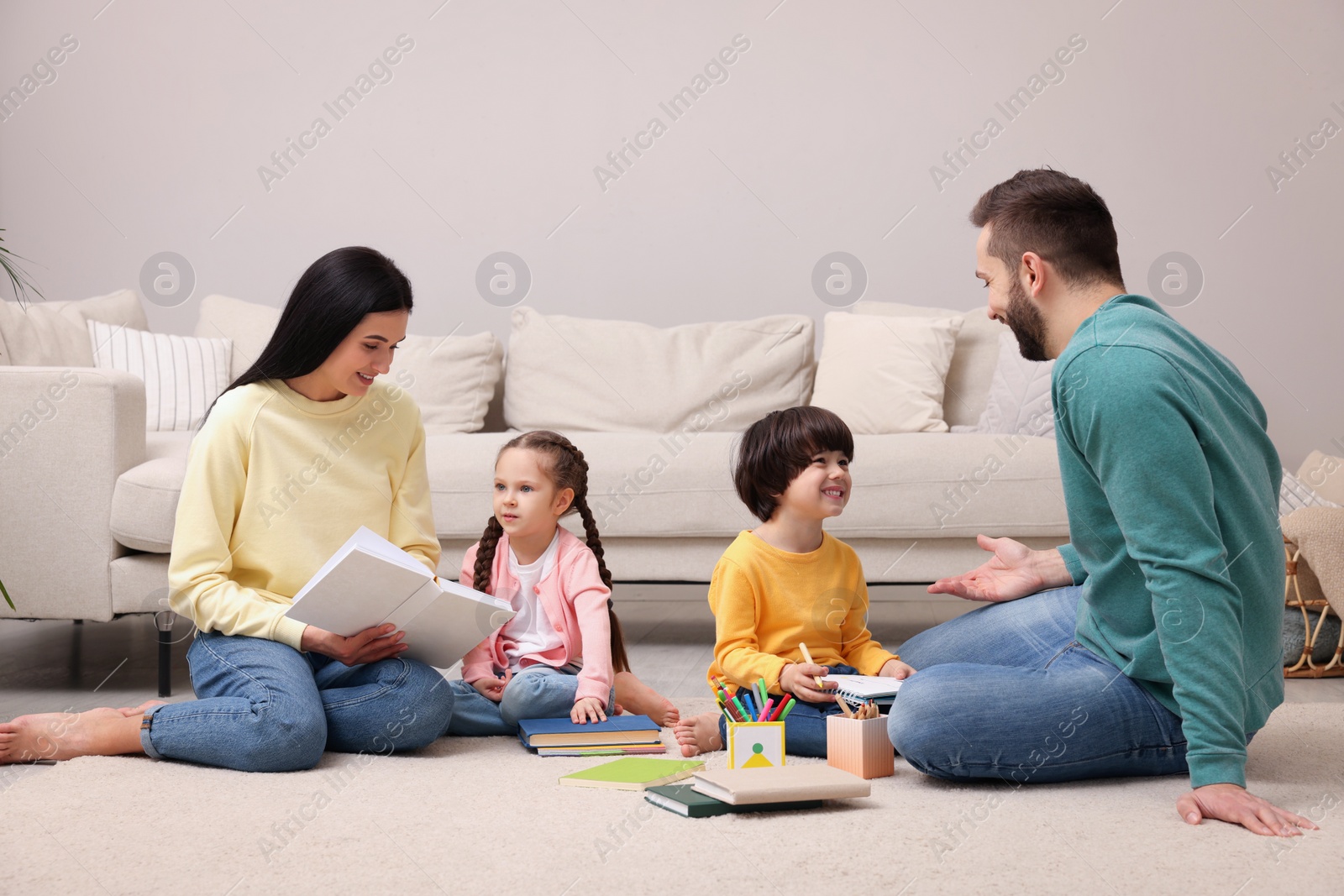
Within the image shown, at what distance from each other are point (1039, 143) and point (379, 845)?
9.81 feet

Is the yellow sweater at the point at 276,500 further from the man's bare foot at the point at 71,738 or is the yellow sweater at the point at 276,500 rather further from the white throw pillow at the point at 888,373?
the white throw pillow at the point at 888,373

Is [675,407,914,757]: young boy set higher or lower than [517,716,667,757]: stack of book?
higher

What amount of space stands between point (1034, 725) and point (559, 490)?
872 millimetres

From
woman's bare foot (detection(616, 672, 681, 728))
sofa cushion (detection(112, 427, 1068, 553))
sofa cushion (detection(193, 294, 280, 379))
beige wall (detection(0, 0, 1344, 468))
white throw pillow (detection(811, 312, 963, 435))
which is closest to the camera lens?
woman's bare foot (detection(616, 672, 681, 728))

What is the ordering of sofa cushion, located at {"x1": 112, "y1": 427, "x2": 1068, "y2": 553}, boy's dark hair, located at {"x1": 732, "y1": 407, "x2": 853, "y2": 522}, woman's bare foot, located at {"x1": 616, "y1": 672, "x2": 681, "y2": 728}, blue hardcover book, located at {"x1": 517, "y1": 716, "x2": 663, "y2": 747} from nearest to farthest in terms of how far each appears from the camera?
blue hardcover book, located at {"x1": 517, "y1": 716, "x2": 663, "y2": 747}
boy's dark hair, located at {"x1": 732, "y1": 407, "x2": 853, "y2": 522}
woman's bare foot, located at {"x1": 616, "y1": 672, "x2": 681, "y2": 728}
sofa cushion, located at {"x1": 112, "y1": 427, "x2": 1068, "y2": 553}

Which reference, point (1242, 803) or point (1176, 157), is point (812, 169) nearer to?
point (1176, 157)

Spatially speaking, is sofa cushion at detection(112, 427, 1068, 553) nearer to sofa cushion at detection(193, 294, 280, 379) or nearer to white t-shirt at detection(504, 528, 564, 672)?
white t-shirt at detection(504, 528, 564, 672)

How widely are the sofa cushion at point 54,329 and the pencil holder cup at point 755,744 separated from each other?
2.05 m

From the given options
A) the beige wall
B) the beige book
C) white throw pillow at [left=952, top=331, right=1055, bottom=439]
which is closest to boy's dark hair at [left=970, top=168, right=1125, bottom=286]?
the beige book

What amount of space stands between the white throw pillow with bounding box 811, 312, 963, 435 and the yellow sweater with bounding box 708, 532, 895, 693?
113cm

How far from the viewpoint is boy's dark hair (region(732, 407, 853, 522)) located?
172cm

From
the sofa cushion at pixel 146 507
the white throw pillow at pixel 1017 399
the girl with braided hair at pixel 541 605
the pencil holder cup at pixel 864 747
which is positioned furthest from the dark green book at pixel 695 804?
the white throw pillow at pixel 1017 399

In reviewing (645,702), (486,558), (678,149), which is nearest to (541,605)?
(486,558)

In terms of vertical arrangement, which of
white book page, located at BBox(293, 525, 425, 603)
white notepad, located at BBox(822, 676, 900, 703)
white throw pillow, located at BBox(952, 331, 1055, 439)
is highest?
white throw pillow, located at BBox(952, 331, 1055, 439)
